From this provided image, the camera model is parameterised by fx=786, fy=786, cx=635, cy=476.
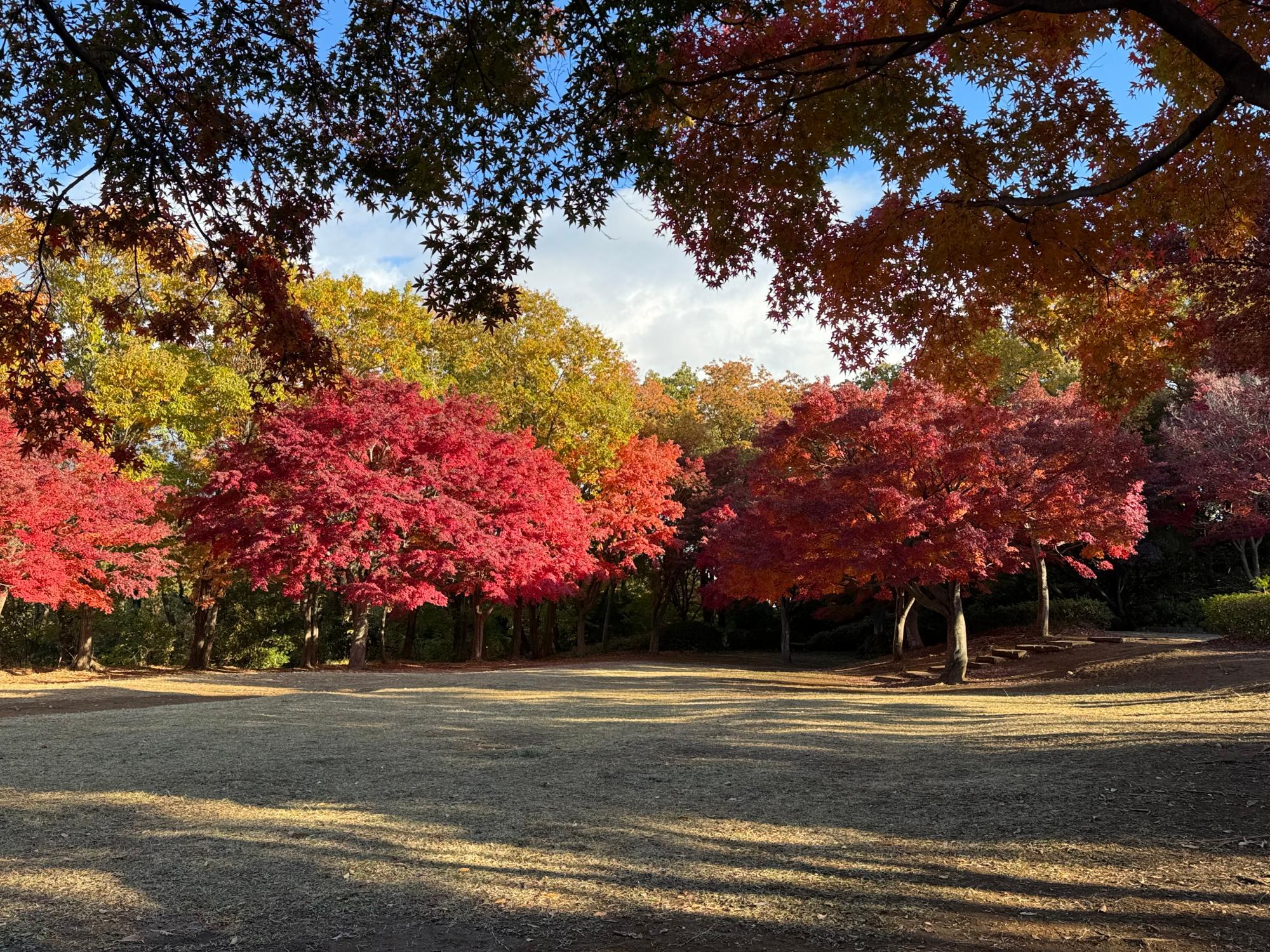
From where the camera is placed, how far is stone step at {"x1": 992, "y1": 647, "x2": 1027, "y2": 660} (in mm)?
15838

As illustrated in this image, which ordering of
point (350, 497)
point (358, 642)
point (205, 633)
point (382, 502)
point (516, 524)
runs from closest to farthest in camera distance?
point (350, 497) < point (382, 502) < point (516, 524) < point (358, 642) < point (205, 633)

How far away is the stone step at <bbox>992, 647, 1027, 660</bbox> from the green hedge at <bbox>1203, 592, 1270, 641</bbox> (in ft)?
10.9

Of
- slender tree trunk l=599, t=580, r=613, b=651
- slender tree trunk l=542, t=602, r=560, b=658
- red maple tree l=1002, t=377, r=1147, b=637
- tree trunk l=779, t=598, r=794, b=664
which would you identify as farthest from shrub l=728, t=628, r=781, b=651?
red maple tree l=1002, t=377, r=1147, b=637

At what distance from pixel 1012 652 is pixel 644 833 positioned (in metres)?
14.1

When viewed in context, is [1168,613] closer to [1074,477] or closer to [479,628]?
[1074,477]

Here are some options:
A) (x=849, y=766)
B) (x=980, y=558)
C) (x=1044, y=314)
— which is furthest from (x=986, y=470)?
(x=849, y=766)

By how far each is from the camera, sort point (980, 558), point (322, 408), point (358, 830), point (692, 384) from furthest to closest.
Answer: point (692, 384) → point (322, 408) → point (980, 558) → point (358, 830)

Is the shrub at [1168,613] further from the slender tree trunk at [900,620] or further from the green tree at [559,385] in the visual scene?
the green tree at [559,385]

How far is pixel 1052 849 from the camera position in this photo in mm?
3723

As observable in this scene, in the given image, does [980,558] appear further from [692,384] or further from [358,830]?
[692,384]

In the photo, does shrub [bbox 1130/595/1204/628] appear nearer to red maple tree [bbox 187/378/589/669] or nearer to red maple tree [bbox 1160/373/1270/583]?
red maple tree [bbox 1160/373/1270/583]

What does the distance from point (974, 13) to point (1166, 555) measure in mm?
21301

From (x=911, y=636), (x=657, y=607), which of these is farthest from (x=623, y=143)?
(x=657, y=607)

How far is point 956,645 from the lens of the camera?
13797 mm
